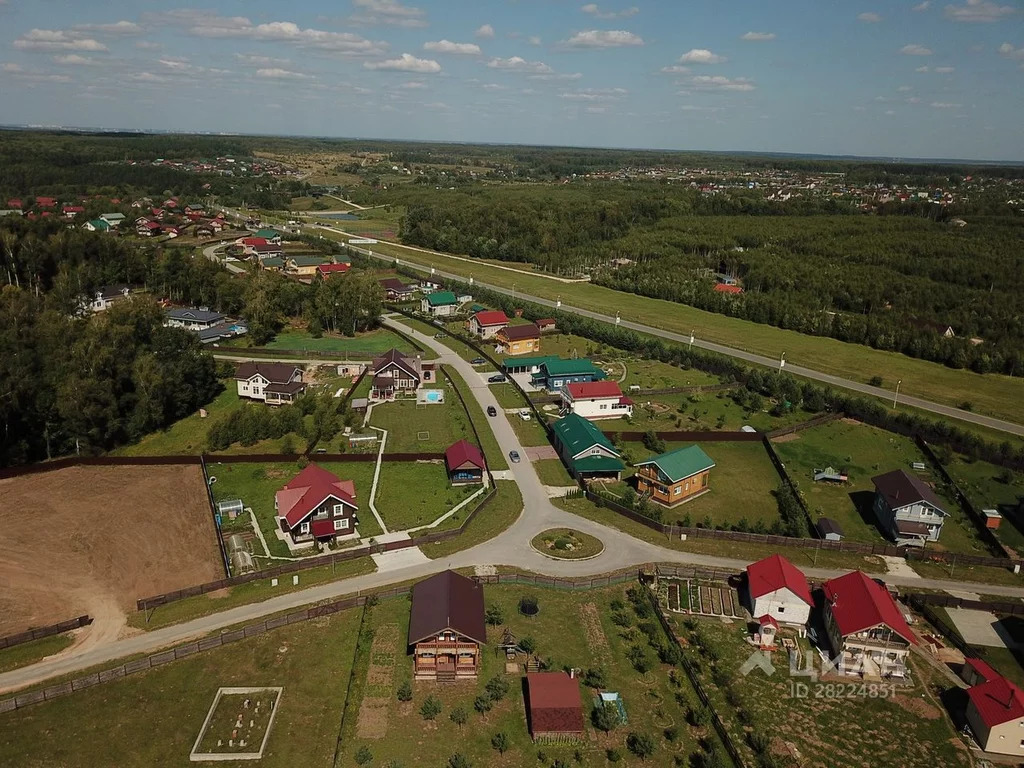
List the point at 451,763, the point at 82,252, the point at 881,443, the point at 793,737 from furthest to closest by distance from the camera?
1. the point at 82,252
2. the point at 881,443
3. the point at 793,737
4. the point at 451,763

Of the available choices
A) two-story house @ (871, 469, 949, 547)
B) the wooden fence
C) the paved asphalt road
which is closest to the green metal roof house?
the paved asphalt road

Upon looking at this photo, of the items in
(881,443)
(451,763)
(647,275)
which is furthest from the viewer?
(647,275)

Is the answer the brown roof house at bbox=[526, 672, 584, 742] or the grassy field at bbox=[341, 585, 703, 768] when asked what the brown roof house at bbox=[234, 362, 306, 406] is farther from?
the brown roof house at bbox=[526, 672, 584, 742]

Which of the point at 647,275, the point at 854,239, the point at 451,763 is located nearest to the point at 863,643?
the point at 451,763

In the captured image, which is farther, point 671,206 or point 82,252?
point 671,206

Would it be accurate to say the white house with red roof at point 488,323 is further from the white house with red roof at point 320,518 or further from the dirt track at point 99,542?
the white house with red roof at point 320,518

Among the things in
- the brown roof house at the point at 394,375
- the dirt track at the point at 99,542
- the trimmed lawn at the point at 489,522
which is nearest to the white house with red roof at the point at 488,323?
the brown roof house at the point at 394,375

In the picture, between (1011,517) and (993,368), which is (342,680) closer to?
(1011,517)

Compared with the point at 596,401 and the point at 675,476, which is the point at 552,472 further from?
the point at 596,401

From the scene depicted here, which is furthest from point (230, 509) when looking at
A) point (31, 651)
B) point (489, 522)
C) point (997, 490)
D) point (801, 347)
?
point (801, 347)
